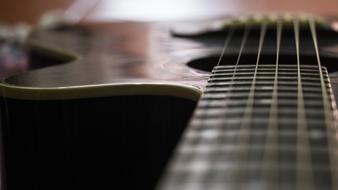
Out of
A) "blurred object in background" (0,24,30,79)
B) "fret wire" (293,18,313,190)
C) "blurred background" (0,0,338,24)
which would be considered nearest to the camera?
"fret wire" (293,18,313,190)

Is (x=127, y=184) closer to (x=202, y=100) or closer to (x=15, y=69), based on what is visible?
(x=202, y=100)

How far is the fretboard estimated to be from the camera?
351mm

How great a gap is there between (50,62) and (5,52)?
27.2 inches

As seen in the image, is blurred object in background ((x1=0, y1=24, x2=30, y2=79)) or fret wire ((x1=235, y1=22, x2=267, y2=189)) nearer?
fret wire ((x1=235, y1=22, x2=267, y2=189))

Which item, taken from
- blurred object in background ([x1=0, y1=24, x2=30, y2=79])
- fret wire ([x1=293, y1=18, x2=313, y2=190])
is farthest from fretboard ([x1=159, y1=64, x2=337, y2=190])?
blurred object in background ([x1=0, y1=24, x2=30, y2=79])

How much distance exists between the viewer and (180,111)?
62 centimetres

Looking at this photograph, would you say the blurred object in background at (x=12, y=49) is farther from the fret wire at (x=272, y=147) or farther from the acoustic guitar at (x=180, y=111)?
the fret wire at (x=272, y=147)

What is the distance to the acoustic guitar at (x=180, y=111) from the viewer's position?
38cm

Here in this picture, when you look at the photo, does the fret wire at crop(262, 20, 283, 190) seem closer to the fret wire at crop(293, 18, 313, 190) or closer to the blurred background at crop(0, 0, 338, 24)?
the fret wire at crop(293, 18, 313, 190)

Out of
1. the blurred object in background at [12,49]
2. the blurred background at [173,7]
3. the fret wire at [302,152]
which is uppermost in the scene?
the blurred background at [173,7]

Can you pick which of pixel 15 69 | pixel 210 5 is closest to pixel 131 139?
pixel 15 69

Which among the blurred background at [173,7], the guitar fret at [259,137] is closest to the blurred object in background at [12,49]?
the blurred background at [173,7]

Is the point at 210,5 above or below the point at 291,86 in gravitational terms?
above

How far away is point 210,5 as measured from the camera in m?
1.72
